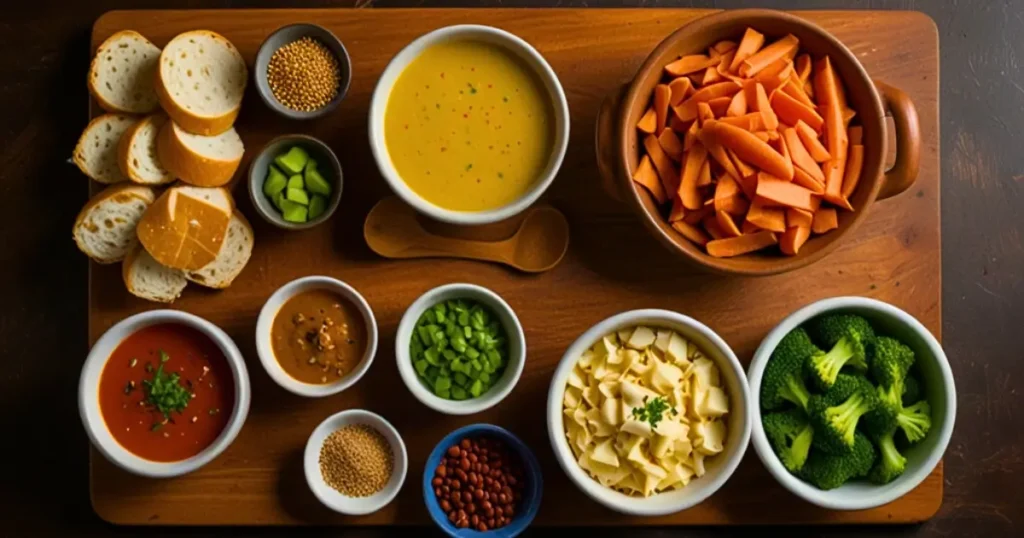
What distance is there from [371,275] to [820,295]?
1.14 meters

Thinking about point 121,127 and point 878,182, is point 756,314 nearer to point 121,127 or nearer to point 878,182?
point 878,182

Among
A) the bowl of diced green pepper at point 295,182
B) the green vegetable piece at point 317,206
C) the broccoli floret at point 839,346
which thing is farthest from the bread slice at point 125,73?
the broccoli floret at point 839,346

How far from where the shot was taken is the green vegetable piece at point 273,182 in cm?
204

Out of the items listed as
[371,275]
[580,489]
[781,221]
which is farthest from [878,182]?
[371,275]

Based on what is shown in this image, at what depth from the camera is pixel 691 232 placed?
1.96 meters

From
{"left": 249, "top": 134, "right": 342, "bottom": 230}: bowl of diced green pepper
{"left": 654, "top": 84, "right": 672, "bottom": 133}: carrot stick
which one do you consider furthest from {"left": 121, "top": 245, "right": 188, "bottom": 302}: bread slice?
{"left": 654, "top": 84, "right": 672, "bottom": 133}: carrot stick

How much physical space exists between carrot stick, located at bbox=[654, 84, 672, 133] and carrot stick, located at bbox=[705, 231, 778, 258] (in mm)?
296

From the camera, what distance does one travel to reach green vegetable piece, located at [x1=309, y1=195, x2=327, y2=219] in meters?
2.05

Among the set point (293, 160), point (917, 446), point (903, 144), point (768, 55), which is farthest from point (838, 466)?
point (293, 160)

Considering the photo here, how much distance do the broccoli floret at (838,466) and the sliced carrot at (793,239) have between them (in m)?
0.49

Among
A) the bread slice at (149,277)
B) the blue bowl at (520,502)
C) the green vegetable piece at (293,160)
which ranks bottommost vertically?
the blue bowl at (520,502)

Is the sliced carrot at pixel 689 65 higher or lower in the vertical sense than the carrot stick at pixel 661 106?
higher

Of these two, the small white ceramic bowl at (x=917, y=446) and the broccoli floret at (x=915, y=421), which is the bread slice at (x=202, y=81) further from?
the broccoli floret at (x=915, y=421)

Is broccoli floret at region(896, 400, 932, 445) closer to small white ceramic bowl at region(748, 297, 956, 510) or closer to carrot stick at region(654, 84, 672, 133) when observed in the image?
small white ceramic bowl at region(748, 297, 956, 510)
